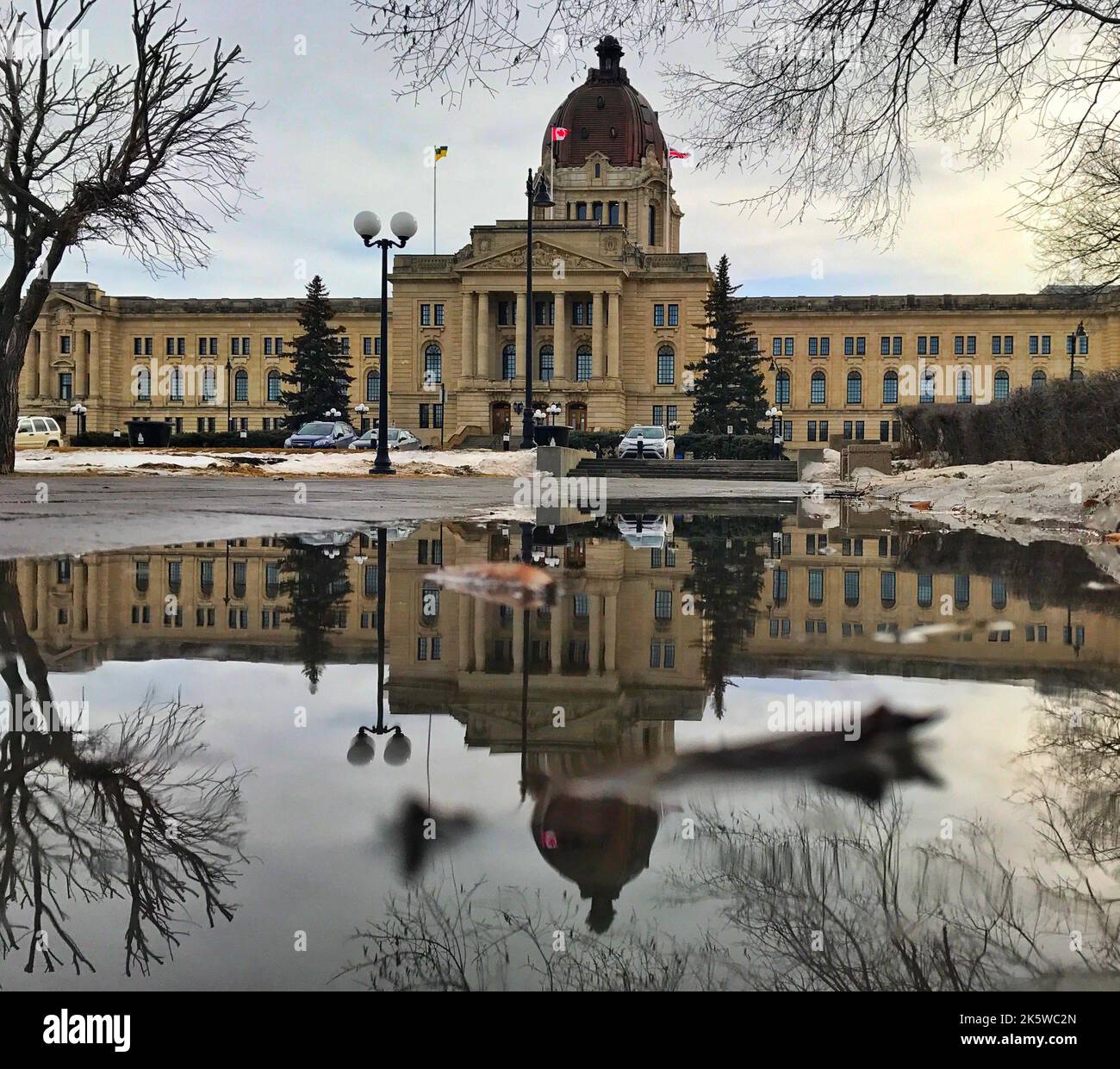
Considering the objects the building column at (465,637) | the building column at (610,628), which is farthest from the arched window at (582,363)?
the building column at (465,637)

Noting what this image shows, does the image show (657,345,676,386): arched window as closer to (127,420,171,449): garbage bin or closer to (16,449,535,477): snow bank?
(127,420,171,449): garbage bin

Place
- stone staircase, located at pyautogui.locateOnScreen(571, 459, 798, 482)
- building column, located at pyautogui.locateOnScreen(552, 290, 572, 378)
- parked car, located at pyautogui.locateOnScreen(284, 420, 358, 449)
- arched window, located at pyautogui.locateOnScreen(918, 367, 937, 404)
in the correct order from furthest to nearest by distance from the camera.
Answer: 1. arched window, located at pyautogui.locateOnScreen(918, 367, 937, 404)
2. building column, located at pyautogui.locateOnScreen(552, 290, 572, 378)
3. parked car, located at pyautogui.locateOnScreen(284, 420, 358, 449)
4. stone staircase, located at pyautogui.locateOnScreen(571, 459, 798, 482)

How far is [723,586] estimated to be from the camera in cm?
671

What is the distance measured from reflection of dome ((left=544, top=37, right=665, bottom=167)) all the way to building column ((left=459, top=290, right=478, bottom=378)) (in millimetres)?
20924

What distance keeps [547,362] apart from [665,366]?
9.66 metres

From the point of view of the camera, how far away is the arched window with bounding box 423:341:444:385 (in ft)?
293

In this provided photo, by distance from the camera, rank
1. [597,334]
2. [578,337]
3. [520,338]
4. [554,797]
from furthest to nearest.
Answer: [578,337] < [520,338] < [597,334] < [554,797]

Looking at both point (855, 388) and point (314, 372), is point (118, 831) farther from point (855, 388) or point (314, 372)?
point (855, 388)

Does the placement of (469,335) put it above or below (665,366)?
above

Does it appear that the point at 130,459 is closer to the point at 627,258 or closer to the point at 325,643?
the point at 325,643

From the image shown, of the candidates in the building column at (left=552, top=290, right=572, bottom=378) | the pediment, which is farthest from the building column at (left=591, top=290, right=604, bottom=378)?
the building column at (left=552, top=290, right=572, bottom=378)

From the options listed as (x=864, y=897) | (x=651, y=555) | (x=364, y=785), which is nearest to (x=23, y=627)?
(x=364, y=785)

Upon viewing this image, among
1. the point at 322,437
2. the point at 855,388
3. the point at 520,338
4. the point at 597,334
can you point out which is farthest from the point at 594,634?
the point at 855,388
